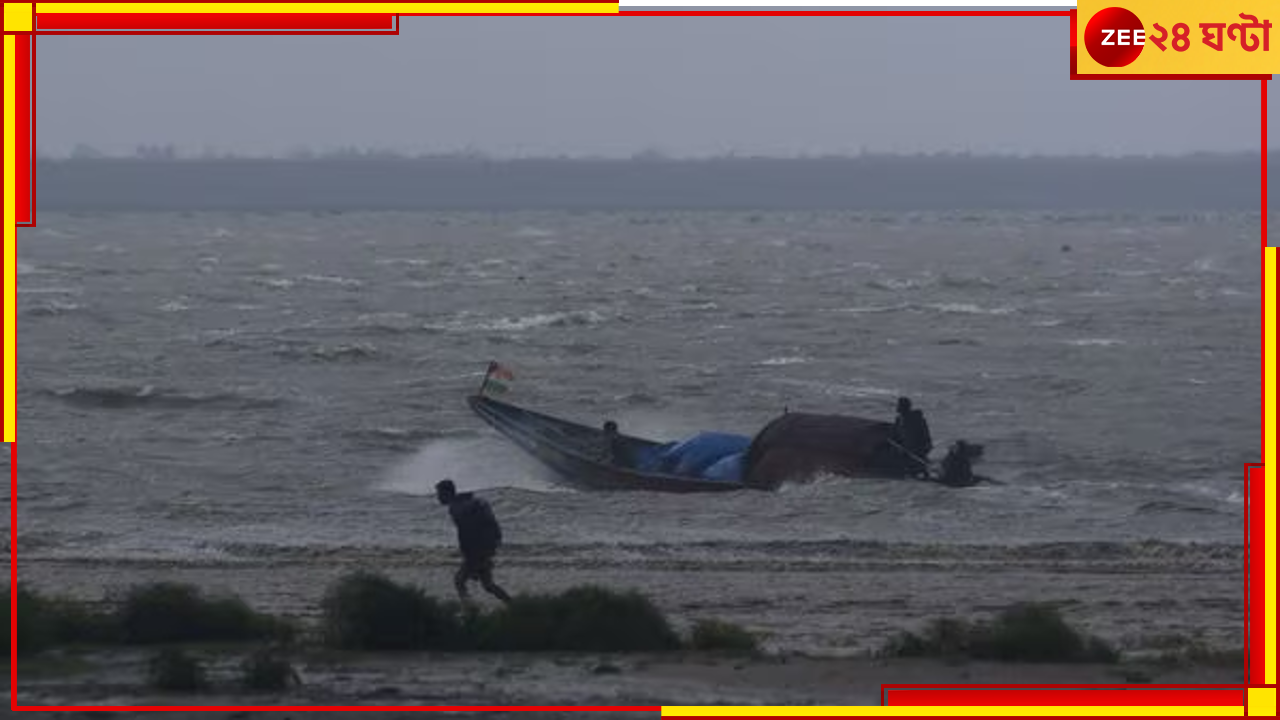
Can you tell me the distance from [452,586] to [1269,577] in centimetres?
961

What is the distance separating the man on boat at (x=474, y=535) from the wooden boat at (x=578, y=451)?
8872 mm

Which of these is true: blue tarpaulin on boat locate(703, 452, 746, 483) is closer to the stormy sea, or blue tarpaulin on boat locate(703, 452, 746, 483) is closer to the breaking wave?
the stormy sea

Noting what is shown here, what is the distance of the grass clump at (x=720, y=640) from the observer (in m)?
13.6

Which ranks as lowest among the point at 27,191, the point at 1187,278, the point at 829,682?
the point at 829,682

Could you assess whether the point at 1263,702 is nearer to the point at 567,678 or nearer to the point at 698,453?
the point at 567,678

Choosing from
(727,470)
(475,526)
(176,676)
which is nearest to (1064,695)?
(176,676)

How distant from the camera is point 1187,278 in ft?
→ 246

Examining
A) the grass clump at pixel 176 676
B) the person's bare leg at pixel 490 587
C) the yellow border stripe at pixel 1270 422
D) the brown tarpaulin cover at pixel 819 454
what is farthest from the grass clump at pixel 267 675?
the brown tarpaulin cover at pixel 819 454

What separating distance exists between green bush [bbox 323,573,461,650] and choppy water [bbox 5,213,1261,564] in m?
7.22

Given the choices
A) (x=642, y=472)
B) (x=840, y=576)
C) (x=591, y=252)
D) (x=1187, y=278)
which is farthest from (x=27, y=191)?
(x=591, y=252)

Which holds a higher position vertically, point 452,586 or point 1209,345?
point 1209,345

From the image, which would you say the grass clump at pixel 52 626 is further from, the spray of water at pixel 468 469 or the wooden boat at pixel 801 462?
the spray of water at pixel 468 469

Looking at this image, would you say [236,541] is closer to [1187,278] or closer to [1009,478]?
[1009,478]

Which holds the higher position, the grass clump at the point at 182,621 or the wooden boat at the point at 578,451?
the wooden boat at the point at 578,451
